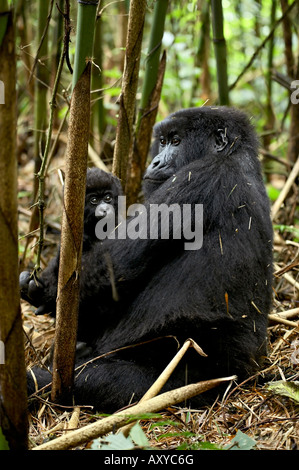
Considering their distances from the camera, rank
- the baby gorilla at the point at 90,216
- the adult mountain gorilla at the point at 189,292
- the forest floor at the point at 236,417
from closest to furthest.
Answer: the forest floor at the point at 236,417, the adult mountain gorilla at the point at 189,292, the baby gorilla at the point at 90,216

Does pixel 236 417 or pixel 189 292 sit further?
pixel 189 292

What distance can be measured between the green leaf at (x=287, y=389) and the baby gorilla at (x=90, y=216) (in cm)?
134

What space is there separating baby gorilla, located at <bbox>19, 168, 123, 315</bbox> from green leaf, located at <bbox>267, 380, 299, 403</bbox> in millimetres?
1343

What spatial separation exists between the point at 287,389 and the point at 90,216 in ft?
5.34

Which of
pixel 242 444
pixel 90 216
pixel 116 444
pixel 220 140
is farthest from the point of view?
pixel 90 216

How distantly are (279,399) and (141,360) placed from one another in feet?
2.39

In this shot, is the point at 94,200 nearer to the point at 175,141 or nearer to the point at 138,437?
the point at 175,141

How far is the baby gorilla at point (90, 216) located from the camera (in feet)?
10.4

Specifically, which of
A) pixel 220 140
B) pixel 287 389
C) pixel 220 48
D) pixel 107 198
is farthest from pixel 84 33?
pixel 220 48

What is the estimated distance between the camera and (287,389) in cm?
245

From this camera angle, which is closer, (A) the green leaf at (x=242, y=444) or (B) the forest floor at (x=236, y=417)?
(A) the green leaf at (x=242, y=444)

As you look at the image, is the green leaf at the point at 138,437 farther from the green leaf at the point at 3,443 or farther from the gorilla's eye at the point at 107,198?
the gorilla's eye at the point at 107,198

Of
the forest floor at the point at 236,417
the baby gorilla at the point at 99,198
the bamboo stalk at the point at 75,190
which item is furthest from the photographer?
the baby gorilla at the point at 99,198

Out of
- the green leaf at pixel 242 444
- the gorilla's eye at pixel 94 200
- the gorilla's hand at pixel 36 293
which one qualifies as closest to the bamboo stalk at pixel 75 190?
the green leaf at pixel 242 444
